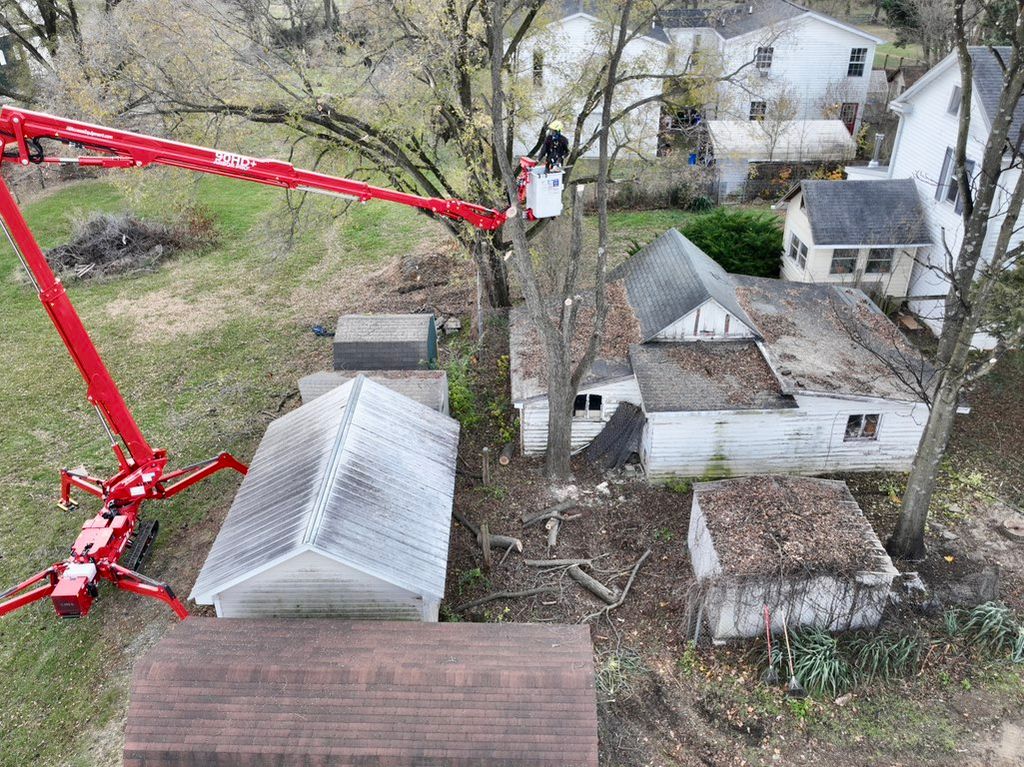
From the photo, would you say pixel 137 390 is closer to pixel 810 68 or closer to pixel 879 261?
pixel 879 261

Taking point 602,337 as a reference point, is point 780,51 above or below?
above

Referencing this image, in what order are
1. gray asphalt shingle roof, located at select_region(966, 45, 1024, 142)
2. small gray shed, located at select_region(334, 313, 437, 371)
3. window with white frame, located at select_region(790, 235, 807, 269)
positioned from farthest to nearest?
window with white frame, located at select_region(790, 235, 807, 269), gray asphalt shingle roof, located at select_region(966, 45, 1024, 142), small gray shed, located at select_region(334, 313, 437, 371)

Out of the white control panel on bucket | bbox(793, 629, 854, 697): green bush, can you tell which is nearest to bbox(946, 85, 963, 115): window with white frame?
the white control panel on bucket

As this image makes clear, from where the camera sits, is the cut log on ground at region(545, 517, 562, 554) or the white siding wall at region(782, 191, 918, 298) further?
the white siding wall at region(782, 191, 918, 298)

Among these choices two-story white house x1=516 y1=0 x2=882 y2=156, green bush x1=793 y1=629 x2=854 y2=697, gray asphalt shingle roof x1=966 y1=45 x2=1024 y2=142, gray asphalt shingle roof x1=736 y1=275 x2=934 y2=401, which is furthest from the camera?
two-story white house x1=516 y1=0 x2=882 y2=156

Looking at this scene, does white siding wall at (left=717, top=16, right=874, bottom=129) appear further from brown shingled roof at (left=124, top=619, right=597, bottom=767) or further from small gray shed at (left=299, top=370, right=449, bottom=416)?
brown shingled roof at (left=124, top=619, right=597, bottom=767)

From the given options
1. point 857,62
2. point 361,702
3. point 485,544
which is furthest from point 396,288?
point 857,62

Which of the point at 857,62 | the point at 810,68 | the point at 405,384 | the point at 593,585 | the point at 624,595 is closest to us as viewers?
the point at 624,595

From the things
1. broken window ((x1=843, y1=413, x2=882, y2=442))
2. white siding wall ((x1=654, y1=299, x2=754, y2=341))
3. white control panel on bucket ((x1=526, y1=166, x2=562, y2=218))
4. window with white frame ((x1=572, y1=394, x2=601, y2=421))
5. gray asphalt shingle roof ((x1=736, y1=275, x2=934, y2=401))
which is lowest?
broken window ((x1=843, y1=413, x2=882, y2=442))
